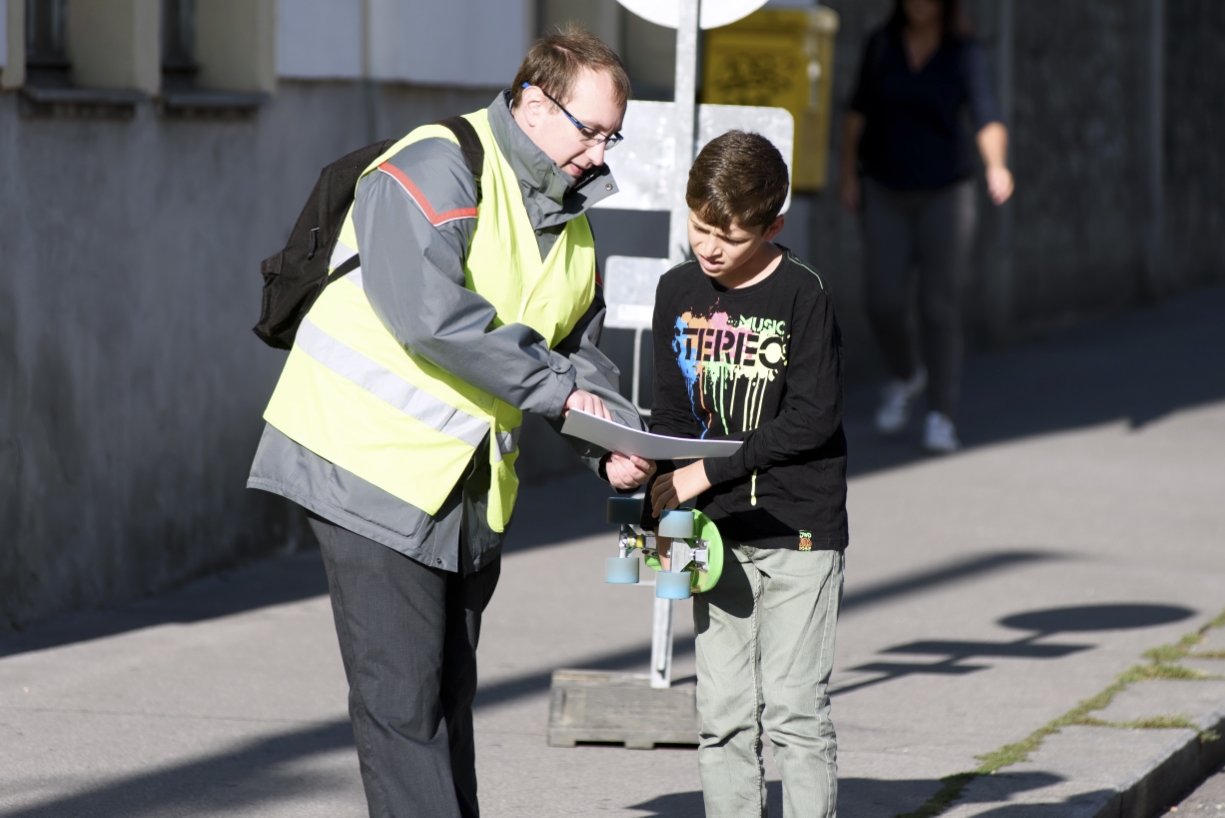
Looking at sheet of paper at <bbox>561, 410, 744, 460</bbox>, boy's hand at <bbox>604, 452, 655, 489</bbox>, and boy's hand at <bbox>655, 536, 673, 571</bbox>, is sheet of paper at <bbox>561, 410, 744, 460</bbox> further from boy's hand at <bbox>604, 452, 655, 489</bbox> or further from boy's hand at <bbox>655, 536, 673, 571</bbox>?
boy's hand at <bbox>655, 536, 673, 571</bbox>

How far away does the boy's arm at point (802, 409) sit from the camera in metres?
3.50

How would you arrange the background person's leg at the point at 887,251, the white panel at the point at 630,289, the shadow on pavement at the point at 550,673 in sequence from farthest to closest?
the background person's leg at the point at 887,251
the shadow on pavement at the point at 550,673
the white panel at the point at 630,289

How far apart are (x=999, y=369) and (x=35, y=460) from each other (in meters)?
8.17

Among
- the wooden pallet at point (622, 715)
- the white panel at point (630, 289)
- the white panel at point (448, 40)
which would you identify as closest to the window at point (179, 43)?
the white panel at point (448, 40)

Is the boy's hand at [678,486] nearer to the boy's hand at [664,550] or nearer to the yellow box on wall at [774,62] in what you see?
the boy's hand at [664,550]

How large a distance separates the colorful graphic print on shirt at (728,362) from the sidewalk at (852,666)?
3.61 ft

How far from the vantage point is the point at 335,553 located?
10.8 ft

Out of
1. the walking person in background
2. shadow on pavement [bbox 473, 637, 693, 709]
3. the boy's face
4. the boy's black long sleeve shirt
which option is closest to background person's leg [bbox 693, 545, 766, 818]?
the boy's black long sleeve shirt

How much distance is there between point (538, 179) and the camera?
3.29 meters

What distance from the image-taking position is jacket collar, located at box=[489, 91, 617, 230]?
3279 millimetres

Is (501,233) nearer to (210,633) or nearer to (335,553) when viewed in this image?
(335,553)

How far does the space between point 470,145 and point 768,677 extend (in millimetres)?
1172

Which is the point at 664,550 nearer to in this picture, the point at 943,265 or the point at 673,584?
the point at 673,584

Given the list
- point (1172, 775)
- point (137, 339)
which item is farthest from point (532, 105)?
point (137, 339)
